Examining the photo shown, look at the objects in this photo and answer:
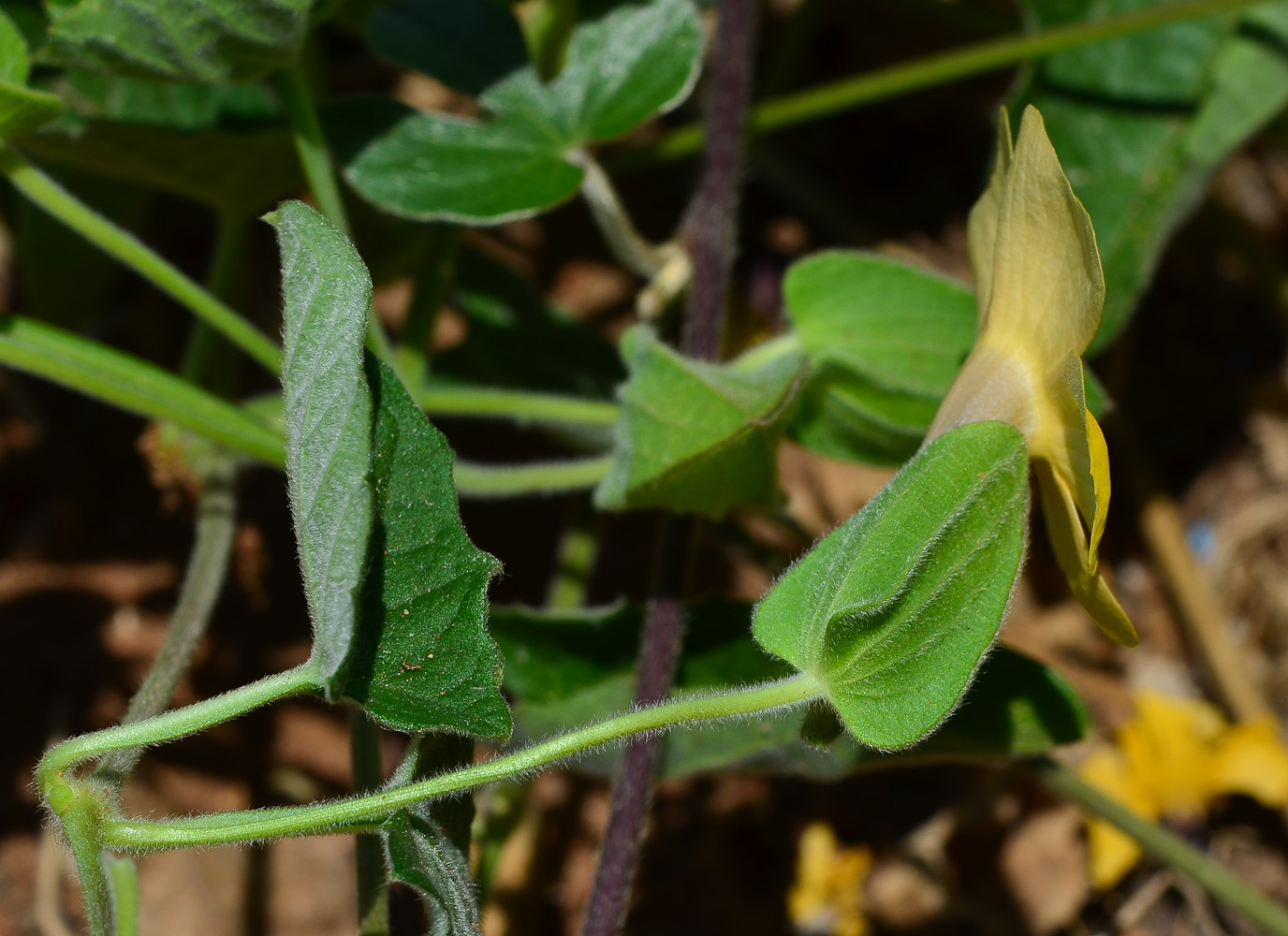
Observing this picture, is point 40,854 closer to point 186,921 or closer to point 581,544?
point 186,921

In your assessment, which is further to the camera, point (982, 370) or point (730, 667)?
point (730, 667)

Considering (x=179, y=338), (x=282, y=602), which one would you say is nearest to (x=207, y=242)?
(x=179, y=338)

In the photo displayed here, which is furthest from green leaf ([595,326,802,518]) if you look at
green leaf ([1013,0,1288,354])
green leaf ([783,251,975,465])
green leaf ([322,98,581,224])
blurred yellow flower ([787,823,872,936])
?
blurred yellow flower ([787,823,872,936])

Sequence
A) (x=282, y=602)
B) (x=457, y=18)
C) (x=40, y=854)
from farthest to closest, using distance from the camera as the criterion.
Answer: (x=282, y=602), (x=40, y=854), (x=457, y=18)

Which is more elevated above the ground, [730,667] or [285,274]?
[285,274]

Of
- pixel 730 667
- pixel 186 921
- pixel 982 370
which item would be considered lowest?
pixel 186 921

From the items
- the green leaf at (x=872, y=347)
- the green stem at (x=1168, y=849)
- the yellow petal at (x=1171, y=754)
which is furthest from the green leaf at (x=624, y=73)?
the yellow petal at (x=1171, y=754)

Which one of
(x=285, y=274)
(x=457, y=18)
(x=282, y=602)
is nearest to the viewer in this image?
(x=285, y=274)
